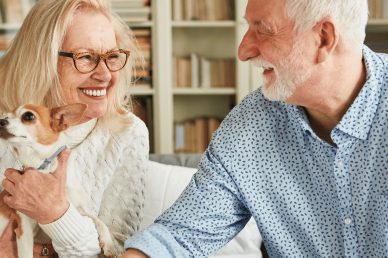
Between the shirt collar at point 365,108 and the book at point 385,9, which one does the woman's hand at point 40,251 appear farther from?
the book at point 385,9

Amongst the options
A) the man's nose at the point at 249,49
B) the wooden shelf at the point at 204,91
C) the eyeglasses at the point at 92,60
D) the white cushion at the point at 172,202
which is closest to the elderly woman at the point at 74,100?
the eyeglasses at the point at 92,60

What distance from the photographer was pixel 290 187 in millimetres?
1098

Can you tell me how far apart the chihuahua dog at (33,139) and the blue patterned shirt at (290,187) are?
0.29 meters

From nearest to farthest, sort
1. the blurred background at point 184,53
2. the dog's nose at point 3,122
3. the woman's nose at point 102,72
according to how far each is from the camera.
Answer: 1. the dog's nose at point 3,122
2. the woman's nose at point 102,72
3. the blurred background at point 184,53

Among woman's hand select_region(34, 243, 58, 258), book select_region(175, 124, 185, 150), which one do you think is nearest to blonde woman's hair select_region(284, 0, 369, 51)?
woman's hand select_region(34, 243, 58, 258)

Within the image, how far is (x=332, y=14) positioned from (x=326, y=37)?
0.06 metres

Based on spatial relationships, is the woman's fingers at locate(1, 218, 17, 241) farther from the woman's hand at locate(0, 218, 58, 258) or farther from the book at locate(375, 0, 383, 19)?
the book at locate(375, 0, 383, 19)

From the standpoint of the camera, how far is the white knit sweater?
2.73 feet

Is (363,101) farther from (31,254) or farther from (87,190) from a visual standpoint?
(31,254)

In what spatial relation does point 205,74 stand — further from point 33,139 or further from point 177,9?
point 33,139

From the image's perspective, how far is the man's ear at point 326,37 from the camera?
0.99 metres

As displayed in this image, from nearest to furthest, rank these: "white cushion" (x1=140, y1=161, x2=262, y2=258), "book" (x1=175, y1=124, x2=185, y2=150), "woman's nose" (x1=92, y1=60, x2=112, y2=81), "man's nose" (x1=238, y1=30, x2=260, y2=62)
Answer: "woman's nose" (x1=92, y1=60, x2=112, y2=81) < "man's nose" (x1=238, y1=30, x2=260, y2=62) < "white cushion" (x1=140, y1=161, x2=262, y2=258) < "book" (x1=175, y1=124, x2=185, y2=150)

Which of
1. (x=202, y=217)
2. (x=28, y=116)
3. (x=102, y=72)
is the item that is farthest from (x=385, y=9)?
(x=28, y=116)

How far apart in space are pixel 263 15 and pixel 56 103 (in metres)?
0.56
